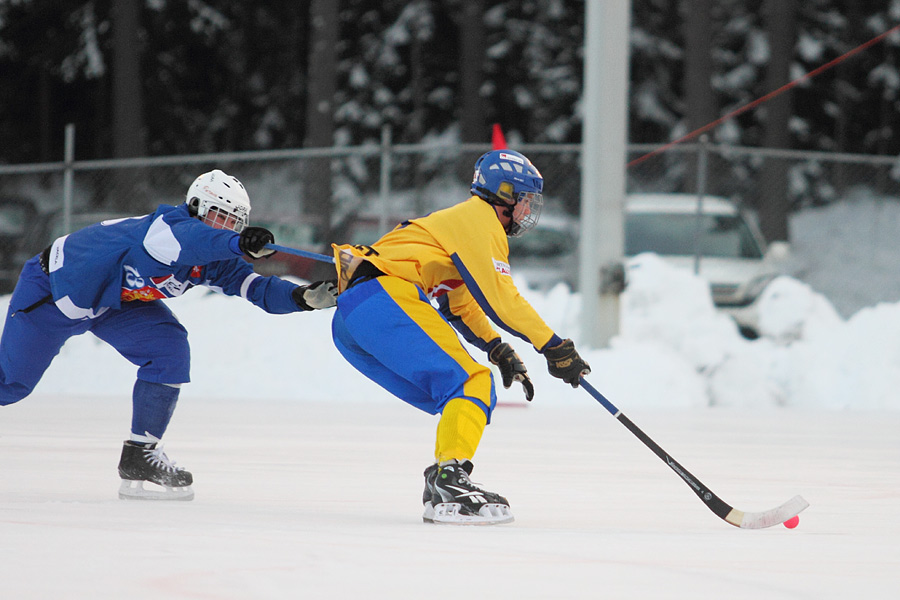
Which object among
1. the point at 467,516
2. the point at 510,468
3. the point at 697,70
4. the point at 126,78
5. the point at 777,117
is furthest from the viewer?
the point at 777,117

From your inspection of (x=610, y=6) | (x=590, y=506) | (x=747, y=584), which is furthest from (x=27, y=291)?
(x=610, y=6)

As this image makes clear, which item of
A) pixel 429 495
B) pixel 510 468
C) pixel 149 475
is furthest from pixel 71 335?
pixel 510 468

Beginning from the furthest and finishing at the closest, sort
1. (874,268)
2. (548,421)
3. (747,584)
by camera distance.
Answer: (874,268)
(548,421)
(747,584)

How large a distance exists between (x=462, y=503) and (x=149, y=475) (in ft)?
4.70

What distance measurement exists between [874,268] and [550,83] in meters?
12.4

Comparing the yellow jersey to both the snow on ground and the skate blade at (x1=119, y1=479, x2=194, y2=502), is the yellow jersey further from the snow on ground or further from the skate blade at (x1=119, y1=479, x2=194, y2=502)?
the skate blade at (x1=119, y1=479, x2=194, y2=502)

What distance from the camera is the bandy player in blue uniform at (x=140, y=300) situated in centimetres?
501

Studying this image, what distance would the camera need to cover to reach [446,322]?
4605mm

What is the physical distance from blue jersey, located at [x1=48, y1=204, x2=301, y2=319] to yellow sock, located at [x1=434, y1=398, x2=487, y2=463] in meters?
1.04

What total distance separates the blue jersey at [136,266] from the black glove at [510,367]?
0.88 m

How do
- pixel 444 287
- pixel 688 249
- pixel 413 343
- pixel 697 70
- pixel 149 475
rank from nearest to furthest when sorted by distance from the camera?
pixel 413 343, pixel 444 287, pixel 149 475, pixel 688 249, pixel 697 70

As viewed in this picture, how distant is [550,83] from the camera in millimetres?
28656

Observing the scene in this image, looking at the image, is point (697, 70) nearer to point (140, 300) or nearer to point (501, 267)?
point (140, 300)

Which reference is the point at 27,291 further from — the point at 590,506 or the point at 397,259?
the point at 590,506
